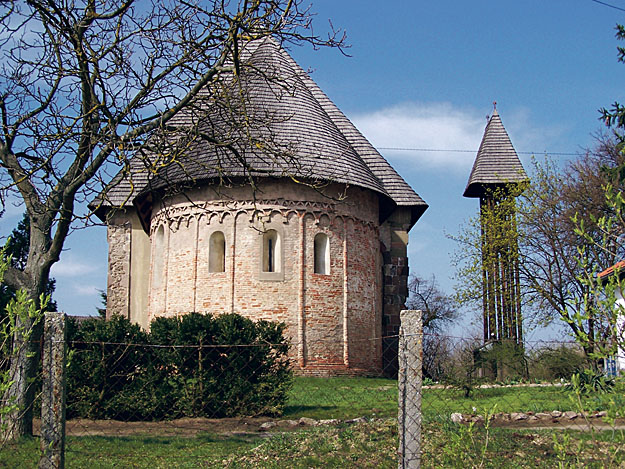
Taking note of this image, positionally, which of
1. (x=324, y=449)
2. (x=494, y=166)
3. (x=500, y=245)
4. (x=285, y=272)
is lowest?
(x=324, y=449)

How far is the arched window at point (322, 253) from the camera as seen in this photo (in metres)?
20.3

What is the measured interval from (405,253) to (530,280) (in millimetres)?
6598

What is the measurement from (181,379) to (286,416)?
173cm

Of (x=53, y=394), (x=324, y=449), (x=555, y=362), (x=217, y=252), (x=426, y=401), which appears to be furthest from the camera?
(x=217, y=252)

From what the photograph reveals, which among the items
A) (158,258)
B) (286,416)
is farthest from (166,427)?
(158,258)

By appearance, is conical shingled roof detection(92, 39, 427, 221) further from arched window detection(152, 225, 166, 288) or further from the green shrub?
the green shrub

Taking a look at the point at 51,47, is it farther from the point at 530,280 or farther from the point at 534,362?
the point at 530,280

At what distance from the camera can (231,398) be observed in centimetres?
1067

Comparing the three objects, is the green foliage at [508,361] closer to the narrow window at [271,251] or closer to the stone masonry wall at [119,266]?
the narrow window at [271,251]

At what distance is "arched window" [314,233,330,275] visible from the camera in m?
20.3

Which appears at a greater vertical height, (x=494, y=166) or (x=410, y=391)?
(x=494, y=166)

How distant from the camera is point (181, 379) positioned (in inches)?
422

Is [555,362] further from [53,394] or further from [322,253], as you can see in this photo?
[53,394]

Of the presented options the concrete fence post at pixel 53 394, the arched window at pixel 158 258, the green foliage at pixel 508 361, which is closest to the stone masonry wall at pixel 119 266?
the arched window at pixel 158 258
